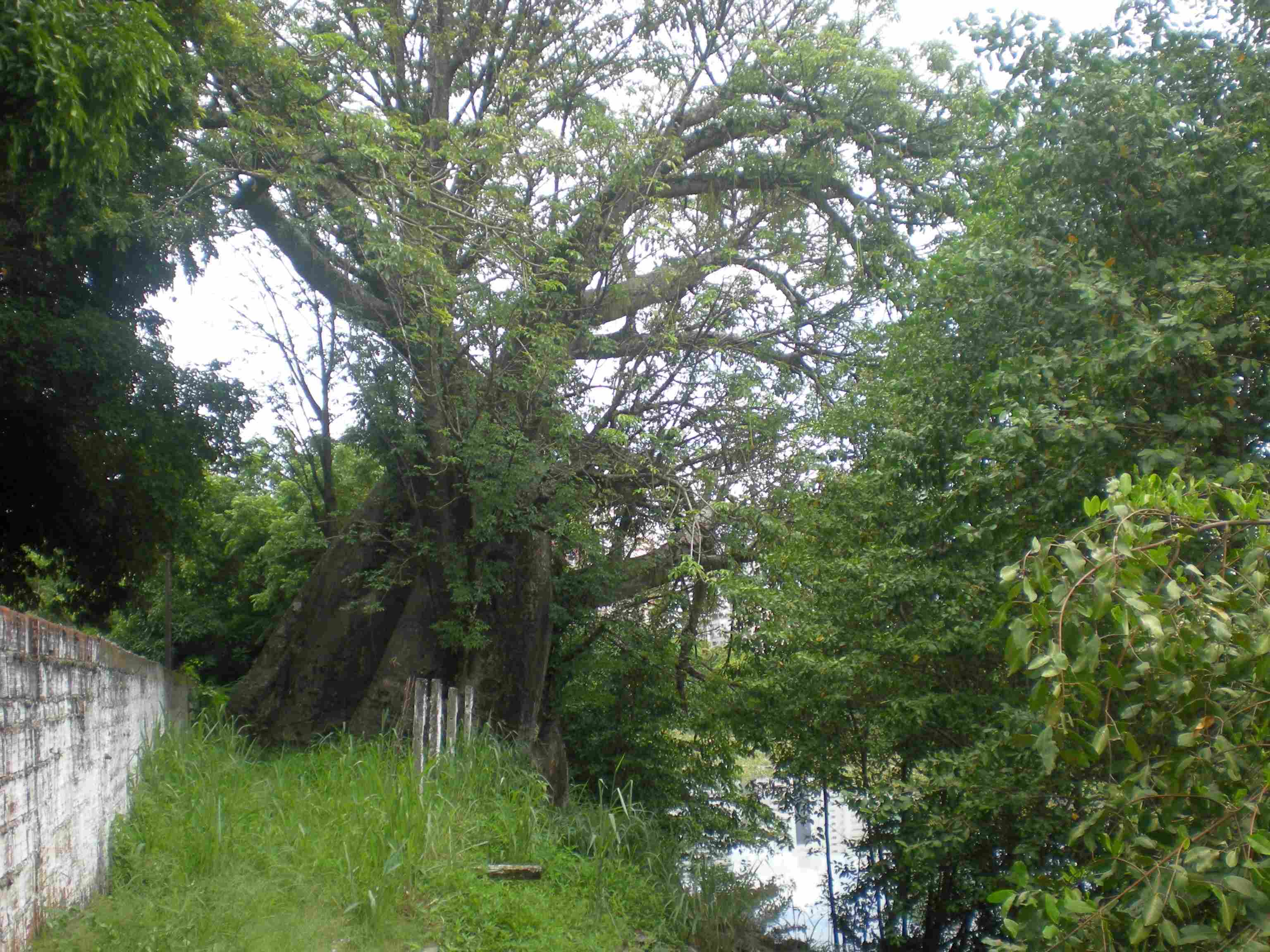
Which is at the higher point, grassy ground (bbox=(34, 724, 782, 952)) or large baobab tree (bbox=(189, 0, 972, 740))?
large baobab tree (bbox=(189, 0, 972, 740))

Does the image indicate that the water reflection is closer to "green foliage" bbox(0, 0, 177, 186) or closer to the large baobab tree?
the large baobab tree

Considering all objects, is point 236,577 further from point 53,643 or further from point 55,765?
point 55,765

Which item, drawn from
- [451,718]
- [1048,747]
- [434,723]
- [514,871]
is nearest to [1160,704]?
[1048,747]

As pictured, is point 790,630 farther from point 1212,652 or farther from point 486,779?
point 1212,652

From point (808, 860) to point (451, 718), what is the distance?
5875 millimetres

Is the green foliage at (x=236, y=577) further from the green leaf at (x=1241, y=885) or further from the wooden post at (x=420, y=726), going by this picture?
the green leaf at (x=1241, y=885)

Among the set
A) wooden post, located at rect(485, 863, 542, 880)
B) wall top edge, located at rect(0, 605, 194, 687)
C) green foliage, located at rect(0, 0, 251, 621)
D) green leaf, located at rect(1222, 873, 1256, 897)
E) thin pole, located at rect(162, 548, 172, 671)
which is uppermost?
green foliage, located at rect(0, 0, 251, 621)

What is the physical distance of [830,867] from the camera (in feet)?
36.7

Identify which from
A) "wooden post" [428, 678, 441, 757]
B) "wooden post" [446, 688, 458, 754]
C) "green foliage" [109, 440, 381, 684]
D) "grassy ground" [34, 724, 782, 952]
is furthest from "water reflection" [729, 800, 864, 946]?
"green foliage" [109, 440, 381, 684]

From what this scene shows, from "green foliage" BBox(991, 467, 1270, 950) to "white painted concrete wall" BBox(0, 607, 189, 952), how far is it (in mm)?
3627

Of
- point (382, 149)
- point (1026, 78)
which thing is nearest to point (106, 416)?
point (382, 149)

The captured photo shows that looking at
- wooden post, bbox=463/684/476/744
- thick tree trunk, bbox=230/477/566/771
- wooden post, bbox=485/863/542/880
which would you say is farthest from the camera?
thick tree trunk, bbox=230/477/566/771

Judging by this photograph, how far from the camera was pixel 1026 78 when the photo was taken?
6484mm

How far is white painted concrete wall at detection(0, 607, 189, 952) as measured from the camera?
404 cm
